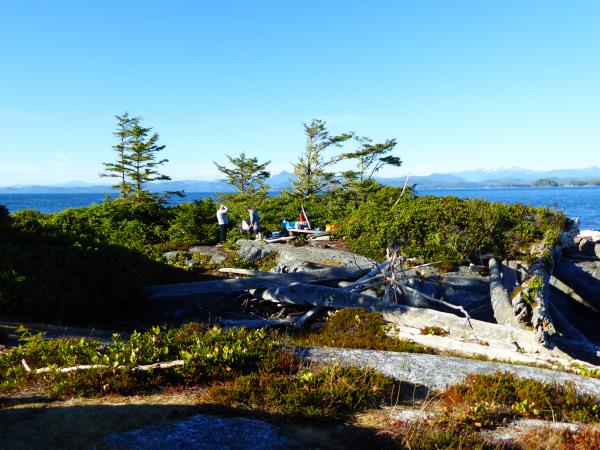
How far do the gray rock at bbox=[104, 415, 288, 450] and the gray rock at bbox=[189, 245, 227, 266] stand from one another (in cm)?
1482

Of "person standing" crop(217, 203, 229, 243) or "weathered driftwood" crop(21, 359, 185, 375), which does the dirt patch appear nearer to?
"weathered driftwood" crop(21, 359, 185, 375)

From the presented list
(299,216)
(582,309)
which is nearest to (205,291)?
(299,216)

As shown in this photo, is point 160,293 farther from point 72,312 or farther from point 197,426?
point 197,426

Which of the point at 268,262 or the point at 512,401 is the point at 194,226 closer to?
the point at 268,262

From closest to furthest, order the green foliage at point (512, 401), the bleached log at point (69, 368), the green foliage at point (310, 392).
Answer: the green foliage at point (512, 401)
the green foliage at point (310, 392)
the bleached log at point (69, 368)

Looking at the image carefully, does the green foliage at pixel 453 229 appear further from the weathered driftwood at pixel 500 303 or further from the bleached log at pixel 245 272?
the bleached log at pixel 245 272

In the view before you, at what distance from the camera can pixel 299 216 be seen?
28969mm

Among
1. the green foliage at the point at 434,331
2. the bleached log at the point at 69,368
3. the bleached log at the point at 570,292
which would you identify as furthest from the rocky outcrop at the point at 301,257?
the bleached log at the point at 570,292

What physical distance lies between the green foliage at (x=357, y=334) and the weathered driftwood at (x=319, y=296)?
0.61 m

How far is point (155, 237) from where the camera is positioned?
27.1m

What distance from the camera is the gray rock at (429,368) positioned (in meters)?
7.98

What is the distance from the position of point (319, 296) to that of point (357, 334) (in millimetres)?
2667

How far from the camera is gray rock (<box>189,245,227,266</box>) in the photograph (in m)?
21.3

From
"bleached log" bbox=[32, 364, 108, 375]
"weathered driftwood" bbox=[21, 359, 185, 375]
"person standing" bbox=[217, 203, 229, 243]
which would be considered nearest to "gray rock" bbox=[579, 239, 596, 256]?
"person standing" bbox=[217, 203, 229, 243]
